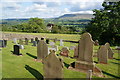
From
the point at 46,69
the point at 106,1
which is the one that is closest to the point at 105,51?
the point at 46,69

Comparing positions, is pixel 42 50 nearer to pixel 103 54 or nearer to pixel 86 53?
pixel 86 53

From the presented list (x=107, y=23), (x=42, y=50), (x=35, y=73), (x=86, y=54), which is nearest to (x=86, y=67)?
(x=86, y=54)

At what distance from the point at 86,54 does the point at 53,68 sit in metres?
3.60

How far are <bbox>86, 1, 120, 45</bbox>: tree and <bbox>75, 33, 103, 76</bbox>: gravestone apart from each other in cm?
1816

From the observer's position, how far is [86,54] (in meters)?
9.52

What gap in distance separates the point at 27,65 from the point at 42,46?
2.29 metres

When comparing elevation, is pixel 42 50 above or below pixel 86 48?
below

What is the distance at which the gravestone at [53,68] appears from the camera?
6.54m

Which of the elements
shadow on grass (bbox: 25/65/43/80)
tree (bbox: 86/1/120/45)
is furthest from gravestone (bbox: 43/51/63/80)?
tree (bbox: 86/1/120/45)

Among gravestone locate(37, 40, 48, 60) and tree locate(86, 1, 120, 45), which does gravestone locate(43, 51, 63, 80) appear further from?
tree locate(86, 1, 120, 45)

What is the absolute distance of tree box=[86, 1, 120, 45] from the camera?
2614 cm

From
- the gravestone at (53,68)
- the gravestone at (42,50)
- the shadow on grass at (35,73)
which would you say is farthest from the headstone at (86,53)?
the gravestone at (42,50)

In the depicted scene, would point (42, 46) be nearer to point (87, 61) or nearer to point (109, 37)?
point (87, 61)

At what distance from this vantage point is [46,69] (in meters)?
7.10
